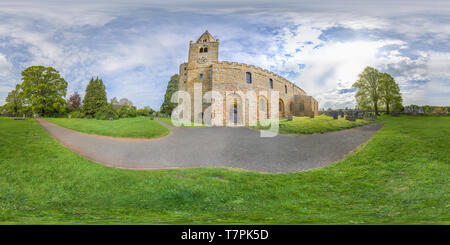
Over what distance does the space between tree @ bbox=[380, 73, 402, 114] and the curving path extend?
1.05 meters

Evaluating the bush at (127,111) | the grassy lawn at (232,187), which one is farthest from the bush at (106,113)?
the grassy lawn at (232,187)

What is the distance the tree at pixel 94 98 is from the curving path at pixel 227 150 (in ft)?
3.89

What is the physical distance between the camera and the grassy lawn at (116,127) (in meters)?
5.34

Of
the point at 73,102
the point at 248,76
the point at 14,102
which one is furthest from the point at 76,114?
the point at 248,76

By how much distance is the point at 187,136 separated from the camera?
313 inches

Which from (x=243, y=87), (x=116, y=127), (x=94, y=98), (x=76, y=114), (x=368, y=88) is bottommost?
(x=116, y=127)

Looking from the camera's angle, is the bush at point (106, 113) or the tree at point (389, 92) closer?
the tree at point (389, 92)

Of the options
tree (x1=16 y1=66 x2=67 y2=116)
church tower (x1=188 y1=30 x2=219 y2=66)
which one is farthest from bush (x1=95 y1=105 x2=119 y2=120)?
church tower (x1=188 y1=30 x2=219 y2=66)

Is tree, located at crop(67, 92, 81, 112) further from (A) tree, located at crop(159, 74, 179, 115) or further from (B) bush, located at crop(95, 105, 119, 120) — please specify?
(A) tree, located at crop(159, 74, 179, 115)

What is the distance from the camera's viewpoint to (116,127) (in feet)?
21.3

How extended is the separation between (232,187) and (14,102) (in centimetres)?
630

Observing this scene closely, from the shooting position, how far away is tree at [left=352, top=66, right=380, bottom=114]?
15.5ft

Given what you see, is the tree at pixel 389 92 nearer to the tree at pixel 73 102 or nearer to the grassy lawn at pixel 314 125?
the grassy lawn at pixel 314 125

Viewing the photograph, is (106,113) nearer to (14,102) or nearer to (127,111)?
(127,111)
